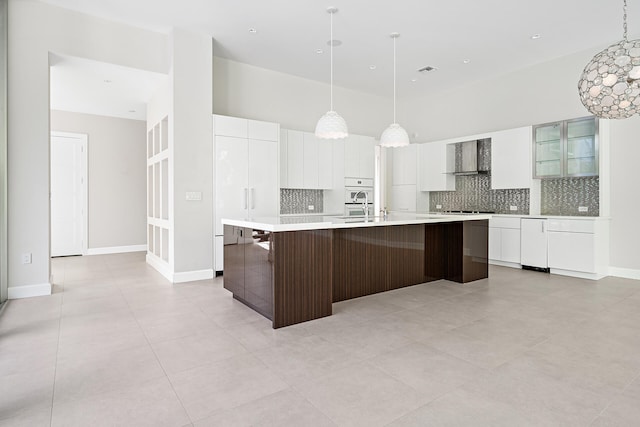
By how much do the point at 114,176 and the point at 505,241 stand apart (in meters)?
7.89

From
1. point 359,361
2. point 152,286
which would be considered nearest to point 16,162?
point 152,286

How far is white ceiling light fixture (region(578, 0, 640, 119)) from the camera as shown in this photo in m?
2.54

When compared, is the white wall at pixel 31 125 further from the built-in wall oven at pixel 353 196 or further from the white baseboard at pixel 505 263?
the white baseboard at pixel 505 263

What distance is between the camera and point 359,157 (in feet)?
23.7

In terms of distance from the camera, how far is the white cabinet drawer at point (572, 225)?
4.93m

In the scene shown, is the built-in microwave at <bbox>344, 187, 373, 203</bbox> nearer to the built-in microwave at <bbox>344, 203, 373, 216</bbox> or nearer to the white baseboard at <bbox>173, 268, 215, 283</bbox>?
the built-in microwave at <bbox>344, 203, 373, 216</bbox>

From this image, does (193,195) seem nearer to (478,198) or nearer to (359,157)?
(359,157)

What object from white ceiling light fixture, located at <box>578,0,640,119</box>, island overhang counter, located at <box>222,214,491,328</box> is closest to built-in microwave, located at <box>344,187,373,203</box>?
island overhang counter, located at <box>222,214,491,328</box>

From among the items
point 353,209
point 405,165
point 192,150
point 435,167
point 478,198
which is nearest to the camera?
point 192,150

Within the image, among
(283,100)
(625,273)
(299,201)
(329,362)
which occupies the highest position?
(283,100)

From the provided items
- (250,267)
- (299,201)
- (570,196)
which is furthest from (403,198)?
(250,267)

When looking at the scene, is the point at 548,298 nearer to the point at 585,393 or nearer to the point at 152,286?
the point at 585,393

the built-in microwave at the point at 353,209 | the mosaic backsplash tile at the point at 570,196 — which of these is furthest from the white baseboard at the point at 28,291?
the mosaic backsplash tile at the point at 570,196

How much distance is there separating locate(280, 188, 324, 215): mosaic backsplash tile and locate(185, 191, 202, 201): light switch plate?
185 centimetres
